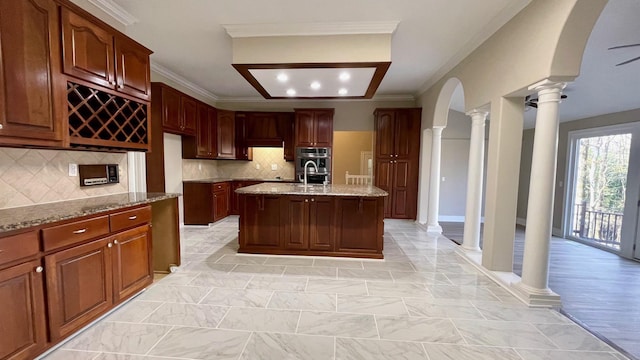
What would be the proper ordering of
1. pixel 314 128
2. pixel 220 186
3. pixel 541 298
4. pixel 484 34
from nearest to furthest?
pixel 541 298 < pixel 484 34 < pixel 220 186 < pixel 314 128

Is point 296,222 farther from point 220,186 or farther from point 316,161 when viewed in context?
point 220,186

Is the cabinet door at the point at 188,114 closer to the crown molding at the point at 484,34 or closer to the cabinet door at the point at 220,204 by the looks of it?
the cabinet door at the point at 220,204

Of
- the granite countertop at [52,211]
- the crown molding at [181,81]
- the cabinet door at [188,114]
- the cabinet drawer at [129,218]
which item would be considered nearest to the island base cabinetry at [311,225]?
the cabinet drawer at [129,218]

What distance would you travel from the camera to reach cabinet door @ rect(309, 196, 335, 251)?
11.6 feet

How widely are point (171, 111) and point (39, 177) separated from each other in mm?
2565

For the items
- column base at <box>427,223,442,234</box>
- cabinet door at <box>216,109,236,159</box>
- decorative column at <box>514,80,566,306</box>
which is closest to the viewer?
decorative column at <box>514,80,566,306</box>

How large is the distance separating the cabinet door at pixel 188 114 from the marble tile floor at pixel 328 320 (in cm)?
264

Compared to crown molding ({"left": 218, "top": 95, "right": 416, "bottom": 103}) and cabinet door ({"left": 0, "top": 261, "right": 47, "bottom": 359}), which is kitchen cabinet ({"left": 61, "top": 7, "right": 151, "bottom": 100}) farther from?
crown molding ({"left": 218, "top": 95, "right": 416, "bottom": 103})

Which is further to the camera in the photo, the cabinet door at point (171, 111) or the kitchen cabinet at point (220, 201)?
the kitchen cabinet at point (220, 201)

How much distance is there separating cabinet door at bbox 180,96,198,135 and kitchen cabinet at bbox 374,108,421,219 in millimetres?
3739

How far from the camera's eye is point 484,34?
308 cm

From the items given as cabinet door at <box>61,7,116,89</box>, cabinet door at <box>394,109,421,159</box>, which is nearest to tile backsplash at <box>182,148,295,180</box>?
cabinet door at <box>394,109,421,159</box>

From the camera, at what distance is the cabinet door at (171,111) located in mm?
4262

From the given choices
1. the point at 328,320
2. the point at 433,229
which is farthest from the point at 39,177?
the point at 433,229
